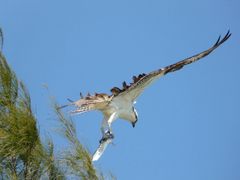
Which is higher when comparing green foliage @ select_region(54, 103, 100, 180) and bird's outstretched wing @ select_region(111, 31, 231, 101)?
bird's outstretched wing @ select_region(111, 31, 231, 101)

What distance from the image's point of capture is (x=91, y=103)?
4.20m

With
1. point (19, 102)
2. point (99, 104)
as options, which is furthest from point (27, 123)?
point (99, 104)

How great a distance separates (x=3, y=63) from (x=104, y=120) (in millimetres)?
800

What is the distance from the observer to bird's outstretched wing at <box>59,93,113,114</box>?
161 inches

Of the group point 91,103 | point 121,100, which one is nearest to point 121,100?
point 121,100

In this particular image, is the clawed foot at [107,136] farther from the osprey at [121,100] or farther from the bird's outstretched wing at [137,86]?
the bird's outstretched wing at [137,86]

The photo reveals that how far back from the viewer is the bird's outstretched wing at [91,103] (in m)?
4.10

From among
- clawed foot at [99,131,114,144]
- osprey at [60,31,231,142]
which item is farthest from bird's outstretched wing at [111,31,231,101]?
clawed foot at [99,131,114,144]

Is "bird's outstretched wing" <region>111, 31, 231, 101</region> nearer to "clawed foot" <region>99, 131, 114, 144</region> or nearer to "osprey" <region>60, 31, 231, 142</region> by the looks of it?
"osprey" <region>60, 31, 231, 142</region>

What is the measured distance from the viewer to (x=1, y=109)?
149 inches

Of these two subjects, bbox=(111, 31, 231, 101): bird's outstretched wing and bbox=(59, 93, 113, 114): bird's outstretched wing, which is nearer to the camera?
bbox=(59, 93, 113, 114): bird's outstretched wing

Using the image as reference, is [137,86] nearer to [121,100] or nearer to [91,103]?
[121,100]

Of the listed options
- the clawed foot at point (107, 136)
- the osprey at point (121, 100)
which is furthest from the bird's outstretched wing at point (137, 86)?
the clawed foot at point (107, 136)

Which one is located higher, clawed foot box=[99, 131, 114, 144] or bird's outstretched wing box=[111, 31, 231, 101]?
bird's outstretched wing box=[111, 31, 231, 101]
